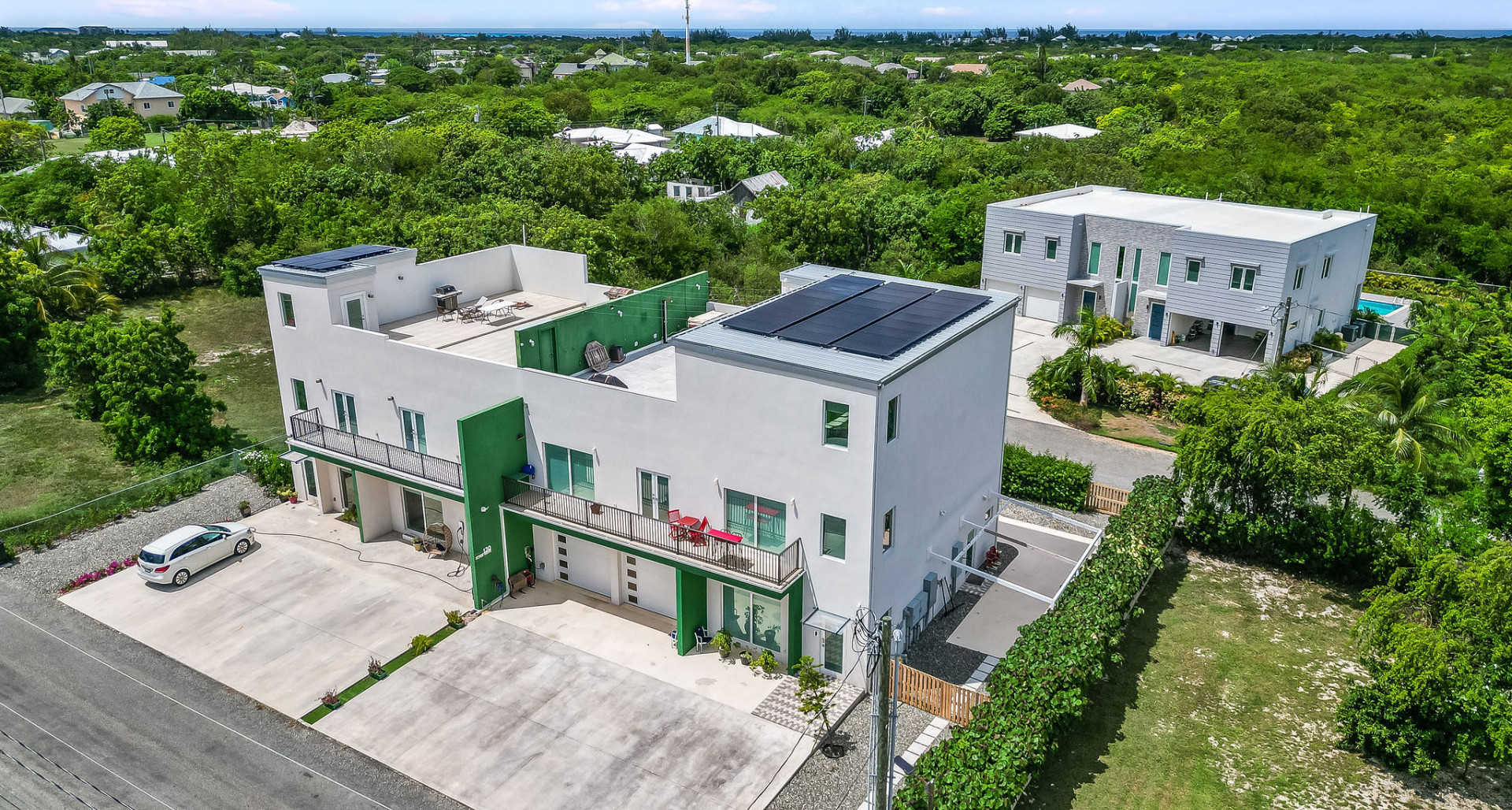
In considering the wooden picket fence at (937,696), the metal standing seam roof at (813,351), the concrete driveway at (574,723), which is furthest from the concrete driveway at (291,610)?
the wooden picket fence at (937,696)

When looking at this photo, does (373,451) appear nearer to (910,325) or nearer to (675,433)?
(675,433)

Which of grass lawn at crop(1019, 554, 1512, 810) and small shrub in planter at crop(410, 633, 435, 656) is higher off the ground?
small shrub in planter at crop(410, 633, 435, 656)

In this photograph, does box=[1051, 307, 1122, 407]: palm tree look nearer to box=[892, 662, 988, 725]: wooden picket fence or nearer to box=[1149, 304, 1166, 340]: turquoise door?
box=[1149, 304, 1166, 340]: turquoise door

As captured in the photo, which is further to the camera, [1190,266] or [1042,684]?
[1190,266]

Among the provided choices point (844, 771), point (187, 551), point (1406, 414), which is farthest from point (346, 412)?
A: point (1406, 414)

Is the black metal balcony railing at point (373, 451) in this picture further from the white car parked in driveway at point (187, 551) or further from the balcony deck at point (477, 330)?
the white car parked in driveway at point (187, 551)

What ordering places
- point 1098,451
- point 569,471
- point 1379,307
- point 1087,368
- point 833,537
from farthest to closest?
1. point 1379,307
2. point 1087,368
3. point 1098,451
4. point 569,471
5. point 833,537

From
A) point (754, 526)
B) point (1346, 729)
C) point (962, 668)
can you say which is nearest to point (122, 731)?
point (754, 526)

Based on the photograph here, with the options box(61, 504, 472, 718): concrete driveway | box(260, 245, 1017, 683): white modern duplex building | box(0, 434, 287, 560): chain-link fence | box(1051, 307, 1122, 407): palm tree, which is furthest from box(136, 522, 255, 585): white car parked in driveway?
box(1051, 307, 1122, 407): palm tree

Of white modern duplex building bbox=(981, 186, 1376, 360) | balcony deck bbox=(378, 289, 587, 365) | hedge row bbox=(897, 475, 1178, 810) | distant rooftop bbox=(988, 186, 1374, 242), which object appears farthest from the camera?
distant rooftop bbox=(988, 186, 1374, 242)
